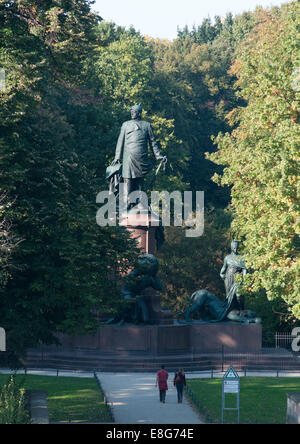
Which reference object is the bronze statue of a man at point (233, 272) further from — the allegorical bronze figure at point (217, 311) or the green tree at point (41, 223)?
the green tree at point (41, 223)

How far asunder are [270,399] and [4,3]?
14.3 m

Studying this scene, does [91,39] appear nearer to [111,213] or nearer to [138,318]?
[111,213]

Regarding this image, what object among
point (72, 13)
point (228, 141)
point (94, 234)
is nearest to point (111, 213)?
point (94, 234)

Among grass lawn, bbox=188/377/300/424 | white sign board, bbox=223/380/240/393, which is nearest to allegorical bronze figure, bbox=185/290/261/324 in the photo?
grass lawn, bbox=188/377/300/424

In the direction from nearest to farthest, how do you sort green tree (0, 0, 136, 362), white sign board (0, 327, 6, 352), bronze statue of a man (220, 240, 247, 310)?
white sign board (0, 327, 6, 352) < green tree (0, 0, 136, 362) < bronze statue of a man (220, 240, 247, 310)

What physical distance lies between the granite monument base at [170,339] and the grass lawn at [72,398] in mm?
2811

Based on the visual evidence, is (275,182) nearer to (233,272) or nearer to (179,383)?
(179,383)

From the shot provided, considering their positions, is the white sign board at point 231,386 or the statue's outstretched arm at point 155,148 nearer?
the white sign board at point 231,386

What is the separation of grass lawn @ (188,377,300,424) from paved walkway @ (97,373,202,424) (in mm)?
740

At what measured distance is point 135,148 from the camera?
112 ft

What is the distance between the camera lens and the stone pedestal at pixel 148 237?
32.3 metres

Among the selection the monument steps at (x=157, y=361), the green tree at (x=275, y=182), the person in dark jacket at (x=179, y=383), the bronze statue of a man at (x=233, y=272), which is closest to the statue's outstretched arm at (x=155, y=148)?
the green tree at (x=275, y=182)

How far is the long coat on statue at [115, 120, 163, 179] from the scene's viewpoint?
111ft

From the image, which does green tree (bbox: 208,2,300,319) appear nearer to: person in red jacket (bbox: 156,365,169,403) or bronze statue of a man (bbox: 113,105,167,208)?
bronze statue of a man (bbox: 113,105,167,208)
